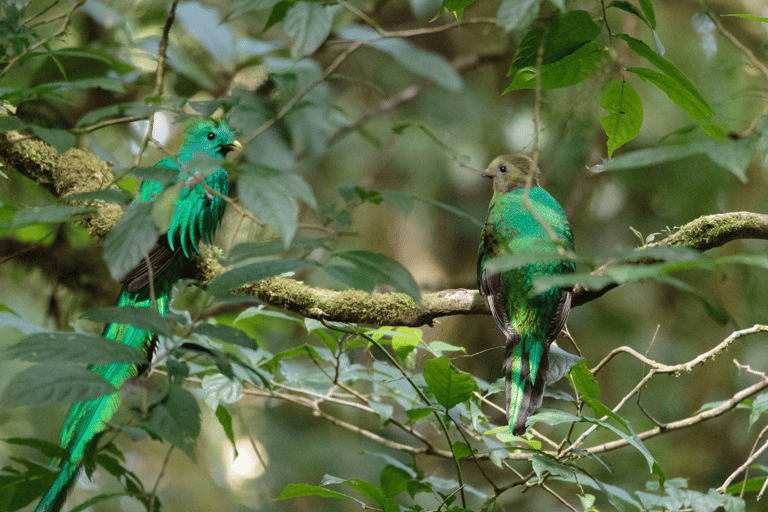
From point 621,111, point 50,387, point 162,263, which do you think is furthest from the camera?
point 162,263

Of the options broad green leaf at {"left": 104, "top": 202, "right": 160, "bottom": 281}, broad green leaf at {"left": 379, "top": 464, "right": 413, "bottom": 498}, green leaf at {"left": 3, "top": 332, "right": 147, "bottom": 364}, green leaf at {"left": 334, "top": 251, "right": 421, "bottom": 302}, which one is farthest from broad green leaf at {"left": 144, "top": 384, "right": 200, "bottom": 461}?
broad green leaf at {"left": 379, "top": 464, "right": 413, "bottom": 498}

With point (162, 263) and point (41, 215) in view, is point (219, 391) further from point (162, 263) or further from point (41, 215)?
point (41, 215)

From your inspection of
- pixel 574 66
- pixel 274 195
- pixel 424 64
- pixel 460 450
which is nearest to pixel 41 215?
pixel 274 195

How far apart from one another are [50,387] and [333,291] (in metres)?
1.22

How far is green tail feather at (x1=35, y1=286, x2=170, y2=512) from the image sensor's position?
1.42 meters

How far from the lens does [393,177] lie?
4719mm

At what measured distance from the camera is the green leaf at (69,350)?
2.81 feet

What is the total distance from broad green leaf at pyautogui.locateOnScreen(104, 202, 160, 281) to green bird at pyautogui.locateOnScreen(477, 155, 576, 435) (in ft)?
3.04

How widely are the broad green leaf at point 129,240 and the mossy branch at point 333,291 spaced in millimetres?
360

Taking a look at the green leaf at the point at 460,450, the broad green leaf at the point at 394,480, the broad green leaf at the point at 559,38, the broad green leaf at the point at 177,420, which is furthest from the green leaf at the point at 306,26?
the broad green leaf at the point at 394,480

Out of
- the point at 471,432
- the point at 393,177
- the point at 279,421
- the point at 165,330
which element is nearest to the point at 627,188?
the point at 393,177

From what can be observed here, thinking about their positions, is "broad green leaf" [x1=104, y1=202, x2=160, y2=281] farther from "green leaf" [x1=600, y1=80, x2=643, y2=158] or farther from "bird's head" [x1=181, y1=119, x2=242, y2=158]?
"bird's head" [x1=181, y1=119, x2=242, y2=158]

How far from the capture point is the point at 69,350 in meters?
0.86

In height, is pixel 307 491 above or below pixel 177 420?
below
